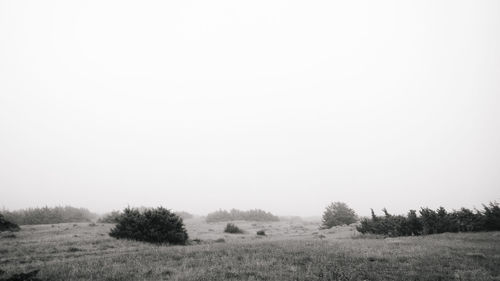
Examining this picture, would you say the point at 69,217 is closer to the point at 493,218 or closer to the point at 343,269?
the point at 343,269

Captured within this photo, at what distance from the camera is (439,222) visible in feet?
75.2

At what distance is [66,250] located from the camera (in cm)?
1630

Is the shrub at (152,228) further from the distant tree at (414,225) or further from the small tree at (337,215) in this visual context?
the small tree at (337,215)

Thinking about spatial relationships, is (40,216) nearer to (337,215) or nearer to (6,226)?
(6,226)

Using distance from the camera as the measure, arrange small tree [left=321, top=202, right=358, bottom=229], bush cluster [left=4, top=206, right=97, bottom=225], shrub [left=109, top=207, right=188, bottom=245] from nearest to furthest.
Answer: shrub [left=109, top=207, right=188, bottom=245]
bush cluster [left=4, top=206, right=97, bottom=225]
small tree [left=321, top=202, right=358, bottom=229]

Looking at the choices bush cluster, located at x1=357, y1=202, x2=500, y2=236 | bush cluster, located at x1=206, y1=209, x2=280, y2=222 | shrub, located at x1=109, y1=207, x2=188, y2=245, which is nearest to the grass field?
shrub, located at x1=109, y1=207, x2=188, y2=245

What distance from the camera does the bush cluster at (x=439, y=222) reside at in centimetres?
2112

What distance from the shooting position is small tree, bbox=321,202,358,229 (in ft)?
122

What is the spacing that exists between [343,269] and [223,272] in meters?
4.15

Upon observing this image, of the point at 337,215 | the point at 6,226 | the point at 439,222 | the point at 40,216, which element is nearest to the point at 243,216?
the point at 337,215

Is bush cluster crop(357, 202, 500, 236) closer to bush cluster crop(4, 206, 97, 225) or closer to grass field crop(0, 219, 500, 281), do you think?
Result: grass field crop(0, 219, 500, 281)

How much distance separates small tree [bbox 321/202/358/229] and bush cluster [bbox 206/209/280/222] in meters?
15.2

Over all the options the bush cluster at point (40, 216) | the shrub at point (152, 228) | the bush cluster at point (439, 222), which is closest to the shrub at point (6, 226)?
the shrub at point (152, 228)

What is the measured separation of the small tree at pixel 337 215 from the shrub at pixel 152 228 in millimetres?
20958
